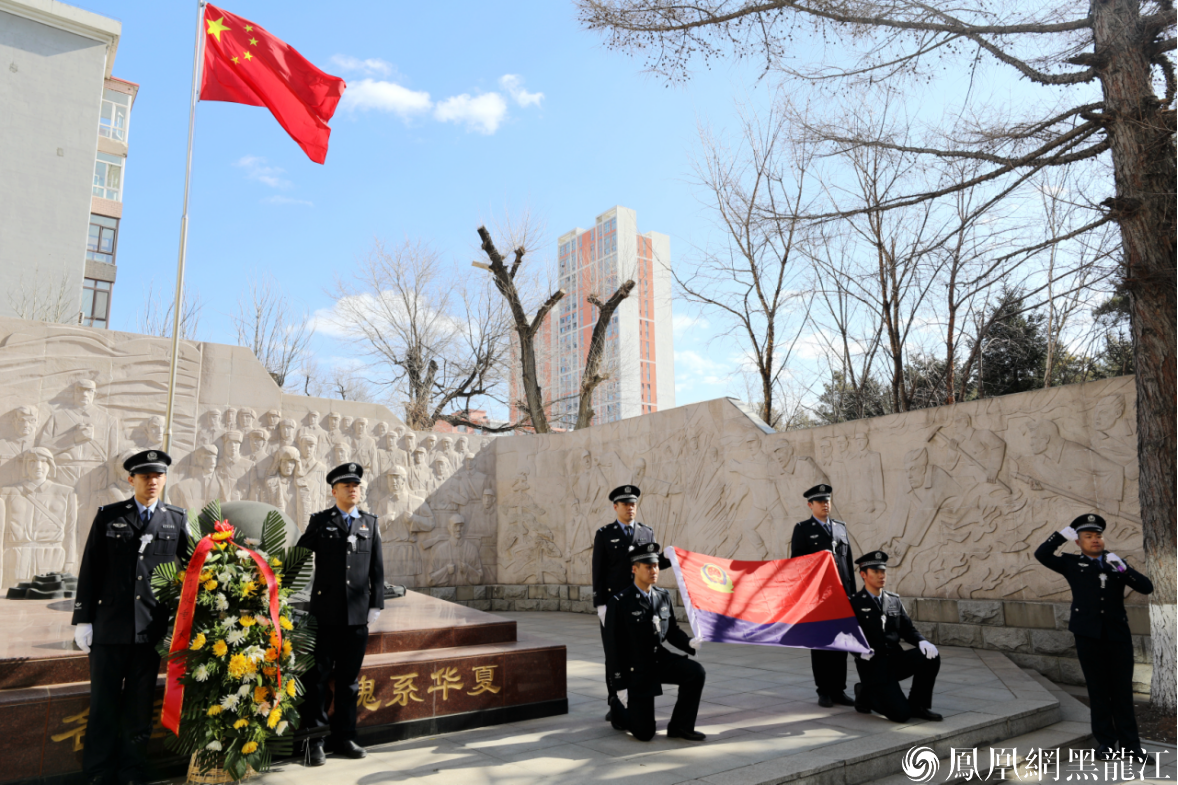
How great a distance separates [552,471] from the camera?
1256cm

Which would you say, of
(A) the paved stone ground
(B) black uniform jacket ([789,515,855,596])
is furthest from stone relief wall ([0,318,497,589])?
(B) black uniform jacket ([789,515,855,596])

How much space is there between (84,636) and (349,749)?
1.55m

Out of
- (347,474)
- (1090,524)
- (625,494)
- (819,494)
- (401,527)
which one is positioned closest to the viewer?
(347,474)

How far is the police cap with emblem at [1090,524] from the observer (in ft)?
15.8

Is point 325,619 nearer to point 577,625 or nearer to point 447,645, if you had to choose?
point 447,645

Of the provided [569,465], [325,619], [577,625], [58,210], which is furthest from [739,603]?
[58,210]

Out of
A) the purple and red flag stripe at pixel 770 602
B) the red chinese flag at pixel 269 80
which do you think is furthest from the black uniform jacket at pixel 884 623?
the red chinese flag at pixel 269 80

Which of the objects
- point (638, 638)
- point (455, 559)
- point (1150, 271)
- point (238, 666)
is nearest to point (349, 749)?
point (238, 666)

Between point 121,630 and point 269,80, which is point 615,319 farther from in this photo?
point 121,630

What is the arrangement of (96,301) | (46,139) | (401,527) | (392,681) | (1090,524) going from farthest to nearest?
(96,301) < (46,139) < (401,527) < (1090,524) < (392,681)

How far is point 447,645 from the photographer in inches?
209

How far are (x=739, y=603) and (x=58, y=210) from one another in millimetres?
22264

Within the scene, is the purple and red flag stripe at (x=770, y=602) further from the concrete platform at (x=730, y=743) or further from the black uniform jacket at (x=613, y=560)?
the concrete platform at (x=730, y=743)

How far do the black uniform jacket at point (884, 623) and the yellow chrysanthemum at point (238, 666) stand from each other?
395cm
